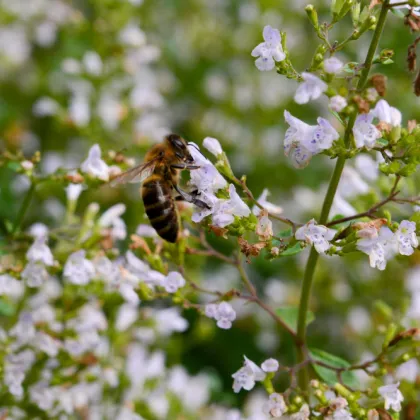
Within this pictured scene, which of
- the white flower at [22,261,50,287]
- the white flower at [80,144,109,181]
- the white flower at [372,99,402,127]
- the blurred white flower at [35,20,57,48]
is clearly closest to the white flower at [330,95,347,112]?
the white flower at [372,99,402,127]

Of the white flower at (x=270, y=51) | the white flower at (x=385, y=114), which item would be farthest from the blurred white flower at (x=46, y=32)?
the white flower at (x=385, y=114)

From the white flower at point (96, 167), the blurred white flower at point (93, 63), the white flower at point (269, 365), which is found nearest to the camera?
the white flower at point (269, 365)

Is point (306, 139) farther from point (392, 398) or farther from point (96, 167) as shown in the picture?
point (96, 167)

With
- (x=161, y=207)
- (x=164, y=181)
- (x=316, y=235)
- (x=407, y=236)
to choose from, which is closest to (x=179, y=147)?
(x=164, y=181)

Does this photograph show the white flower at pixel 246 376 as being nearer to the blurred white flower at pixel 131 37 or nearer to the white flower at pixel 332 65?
the white flower at pixel 332 65

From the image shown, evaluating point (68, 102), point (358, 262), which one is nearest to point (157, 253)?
point (358, 262)

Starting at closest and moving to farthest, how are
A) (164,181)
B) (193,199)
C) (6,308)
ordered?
(193,199) → (164,181) → (6,308)

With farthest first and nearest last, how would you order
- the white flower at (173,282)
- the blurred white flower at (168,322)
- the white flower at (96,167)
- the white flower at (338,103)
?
the blurred white flower at (168,322) → the white flower at (96,167) → the white flower at (173,282) → the white flower at (338,103)
